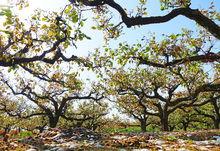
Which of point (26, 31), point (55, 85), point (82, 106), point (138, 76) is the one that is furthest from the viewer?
point (82, 106)

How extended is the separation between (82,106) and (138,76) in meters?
25.3

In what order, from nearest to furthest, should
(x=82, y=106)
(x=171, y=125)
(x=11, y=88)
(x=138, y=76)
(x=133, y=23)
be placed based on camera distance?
1. (x=133, y=23)
2. (x=11, y=88)
3. (x=138, y=76)
4. (x=82, y=106)
5. (x=171, y=125)

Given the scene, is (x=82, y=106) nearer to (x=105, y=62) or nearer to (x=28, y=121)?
(x=28, y=121)

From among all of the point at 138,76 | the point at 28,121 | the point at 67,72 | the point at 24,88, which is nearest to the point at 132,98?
the point at 138,76

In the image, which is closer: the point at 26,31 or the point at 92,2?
the point at 92,2

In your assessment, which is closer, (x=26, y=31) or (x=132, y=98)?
(x=26, y=31)

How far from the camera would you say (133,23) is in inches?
542

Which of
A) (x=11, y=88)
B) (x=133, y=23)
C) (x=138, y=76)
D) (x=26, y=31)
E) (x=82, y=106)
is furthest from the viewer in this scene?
(x=82, y=106)

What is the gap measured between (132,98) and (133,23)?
126 ft

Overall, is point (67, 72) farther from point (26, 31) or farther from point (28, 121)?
point (28, 121)

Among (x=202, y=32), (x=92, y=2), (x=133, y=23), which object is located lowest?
(x=133, y=23)

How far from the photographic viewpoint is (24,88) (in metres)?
44.3

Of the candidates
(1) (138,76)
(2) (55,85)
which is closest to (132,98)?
(1) (138,76)

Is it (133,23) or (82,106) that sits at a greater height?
(82,106)
